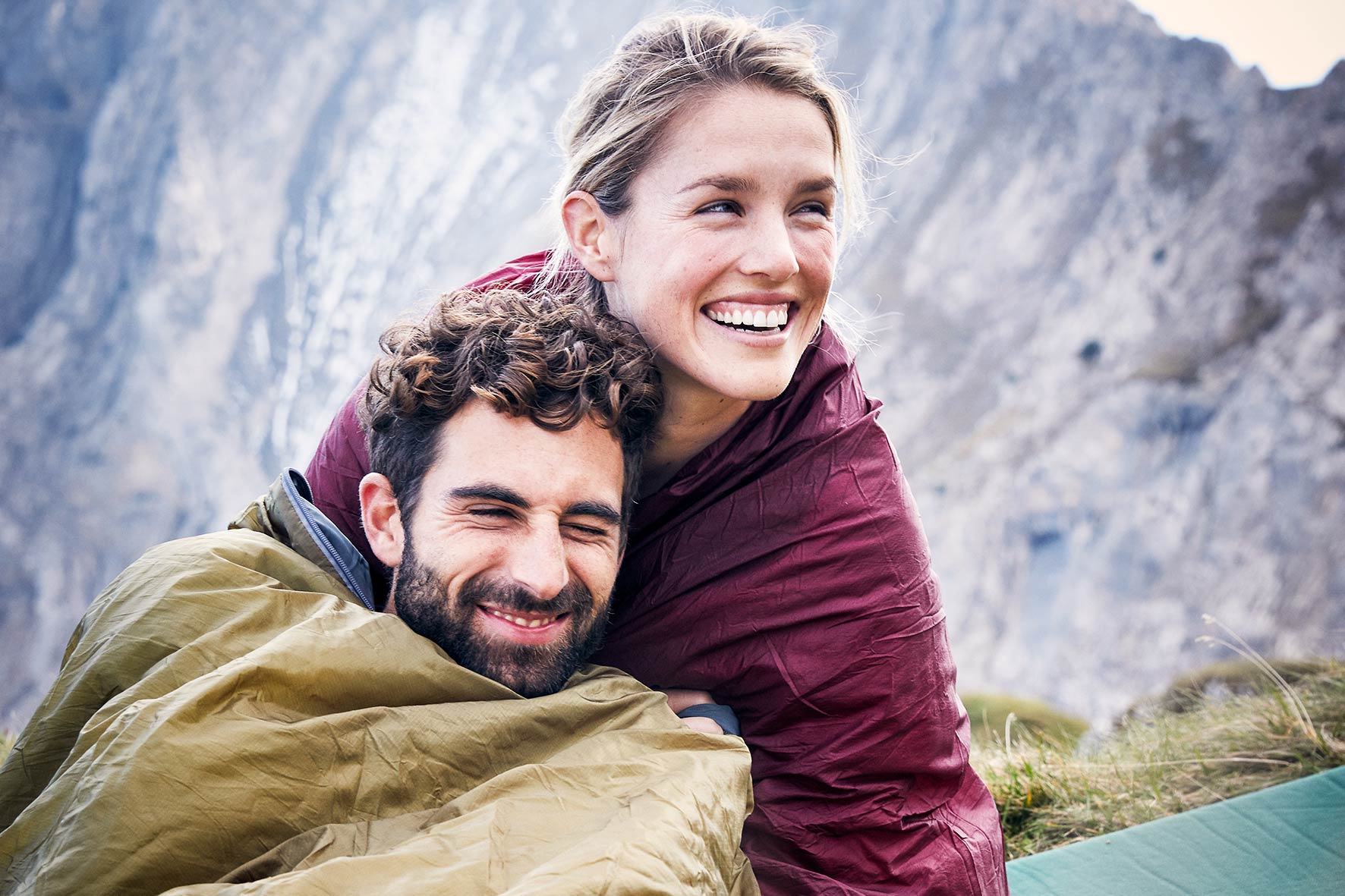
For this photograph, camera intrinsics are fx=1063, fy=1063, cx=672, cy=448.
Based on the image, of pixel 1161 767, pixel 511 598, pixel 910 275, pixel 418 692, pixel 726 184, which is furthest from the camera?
pixel 910 275

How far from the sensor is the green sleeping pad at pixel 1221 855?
2.20 meters

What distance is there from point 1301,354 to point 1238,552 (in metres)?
4.19

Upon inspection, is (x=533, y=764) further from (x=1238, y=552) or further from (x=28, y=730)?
(x=1238, y=552)

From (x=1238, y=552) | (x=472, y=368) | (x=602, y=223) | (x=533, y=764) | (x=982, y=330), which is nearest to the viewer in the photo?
(x=533, y=764)

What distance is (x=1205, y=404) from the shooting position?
2112cm

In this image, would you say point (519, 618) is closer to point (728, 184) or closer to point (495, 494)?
point (495, 494)

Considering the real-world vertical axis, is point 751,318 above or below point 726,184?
below

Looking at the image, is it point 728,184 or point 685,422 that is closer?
point 728,184

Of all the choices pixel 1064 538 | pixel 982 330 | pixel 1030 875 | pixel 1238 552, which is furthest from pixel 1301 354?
pixel 1030 875

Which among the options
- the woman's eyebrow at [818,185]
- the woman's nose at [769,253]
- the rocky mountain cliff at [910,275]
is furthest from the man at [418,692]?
the rocky mountain cliff at [910,275]

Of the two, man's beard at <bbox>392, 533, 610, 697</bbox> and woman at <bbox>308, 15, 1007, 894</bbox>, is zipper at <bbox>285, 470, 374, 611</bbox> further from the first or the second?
woman at <bbox>308, 15, 1007, 894</bbox>

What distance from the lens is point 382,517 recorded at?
181cm

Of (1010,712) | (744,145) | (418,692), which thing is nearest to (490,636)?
(418,692)

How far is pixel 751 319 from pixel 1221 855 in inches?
62.2
